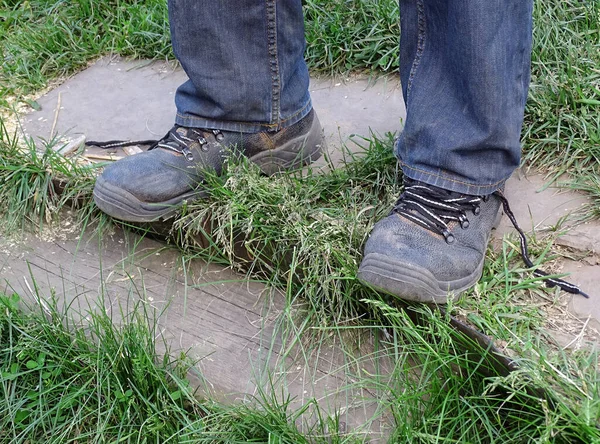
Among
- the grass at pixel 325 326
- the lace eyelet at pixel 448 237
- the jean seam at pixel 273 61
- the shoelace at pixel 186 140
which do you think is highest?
the jean seam at pixel 273 61

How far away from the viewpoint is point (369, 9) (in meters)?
2.69

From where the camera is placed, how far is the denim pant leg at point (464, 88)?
1.53 m

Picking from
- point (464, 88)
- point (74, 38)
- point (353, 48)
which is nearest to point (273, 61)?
point (464, 88)

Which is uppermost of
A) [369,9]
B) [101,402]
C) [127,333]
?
[369,9]

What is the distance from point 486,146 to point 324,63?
1172 millimetres

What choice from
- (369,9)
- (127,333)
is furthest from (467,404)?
(369,9)

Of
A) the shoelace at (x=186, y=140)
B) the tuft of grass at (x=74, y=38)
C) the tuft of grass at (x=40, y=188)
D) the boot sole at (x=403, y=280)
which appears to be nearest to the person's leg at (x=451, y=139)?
the boot sole at (x=403, y=280)

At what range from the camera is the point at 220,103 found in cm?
200

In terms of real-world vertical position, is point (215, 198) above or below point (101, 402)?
above

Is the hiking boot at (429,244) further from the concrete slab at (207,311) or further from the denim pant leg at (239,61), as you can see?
the denim pant leg at (239,61)

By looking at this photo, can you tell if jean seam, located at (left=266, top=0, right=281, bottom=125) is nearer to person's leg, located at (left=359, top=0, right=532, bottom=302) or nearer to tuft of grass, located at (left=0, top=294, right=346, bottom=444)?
person's leg, located at (left=359, top=0, right=532, bottom=302)

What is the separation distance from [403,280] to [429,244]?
14cm

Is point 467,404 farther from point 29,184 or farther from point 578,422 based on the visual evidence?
point 29,184

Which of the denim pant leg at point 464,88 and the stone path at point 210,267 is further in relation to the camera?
the stone path at point 210,267
